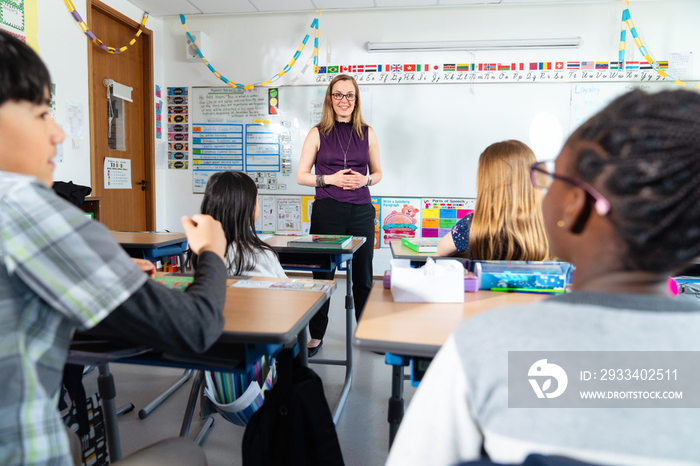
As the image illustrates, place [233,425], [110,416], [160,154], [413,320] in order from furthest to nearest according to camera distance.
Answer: [160,154] < [233,425] < [110,416] < [413,320]

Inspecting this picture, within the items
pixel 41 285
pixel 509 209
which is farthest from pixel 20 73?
pixel 509 209

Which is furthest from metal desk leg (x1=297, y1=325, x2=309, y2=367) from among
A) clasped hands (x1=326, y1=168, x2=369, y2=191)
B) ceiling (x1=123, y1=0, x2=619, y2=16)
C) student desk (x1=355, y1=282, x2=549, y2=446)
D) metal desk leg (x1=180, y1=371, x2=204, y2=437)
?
Answer: ceiling (x1=123, y1=0, x2=619, y2=16)

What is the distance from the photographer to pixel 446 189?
4.23 meters

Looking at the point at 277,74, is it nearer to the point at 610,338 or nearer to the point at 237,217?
the point at 237,217

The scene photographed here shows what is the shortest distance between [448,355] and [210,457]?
1.46 meters

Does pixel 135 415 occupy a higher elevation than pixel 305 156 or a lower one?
lower

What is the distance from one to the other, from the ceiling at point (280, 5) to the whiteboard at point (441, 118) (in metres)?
0.71

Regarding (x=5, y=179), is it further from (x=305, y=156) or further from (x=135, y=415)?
(x=305, y=156)

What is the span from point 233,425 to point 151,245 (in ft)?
3.26

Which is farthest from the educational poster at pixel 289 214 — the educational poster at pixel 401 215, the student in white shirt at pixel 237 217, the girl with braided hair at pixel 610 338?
the girl with braided hair at pixel 610 338

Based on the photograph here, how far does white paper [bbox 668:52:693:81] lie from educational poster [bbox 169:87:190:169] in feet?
14.8

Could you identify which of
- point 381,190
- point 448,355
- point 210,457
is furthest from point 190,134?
point 448,355

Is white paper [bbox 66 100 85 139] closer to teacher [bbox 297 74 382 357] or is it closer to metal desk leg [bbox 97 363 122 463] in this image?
teacher [bbox 297 74 382 357]

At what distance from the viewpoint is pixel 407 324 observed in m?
0.97
